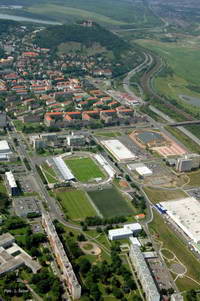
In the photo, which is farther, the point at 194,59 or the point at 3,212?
the point at 194,59

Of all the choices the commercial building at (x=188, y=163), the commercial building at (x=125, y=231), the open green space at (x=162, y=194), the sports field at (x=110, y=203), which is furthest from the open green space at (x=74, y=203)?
the commercial building at (x=188, y=163)

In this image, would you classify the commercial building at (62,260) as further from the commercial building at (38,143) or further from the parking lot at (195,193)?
the commercial building at (38,143)

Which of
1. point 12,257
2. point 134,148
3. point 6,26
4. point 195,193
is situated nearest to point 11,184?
point 12,257

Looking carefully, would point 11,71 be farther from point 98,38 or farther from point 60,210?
point 60,210

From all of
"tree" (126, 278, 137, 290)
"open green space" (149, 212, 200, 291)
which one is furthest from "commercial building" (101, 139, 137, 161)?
"tree" (126, 278, 137, 290)

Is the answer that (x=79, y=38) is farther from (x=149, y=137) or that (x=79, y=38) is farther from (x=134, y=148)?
(x=134, y=148)

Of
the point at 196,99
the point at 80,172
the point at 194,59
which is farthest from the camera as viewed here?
the point at 194,59

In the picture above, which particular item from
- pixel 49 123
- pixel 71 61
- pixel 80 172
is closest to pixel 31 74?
pixel 71 61
